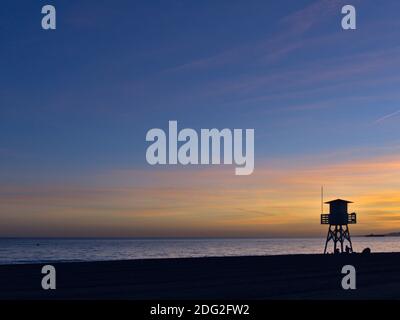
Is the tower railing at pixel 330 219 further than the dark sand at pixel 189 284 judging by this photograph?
Yes

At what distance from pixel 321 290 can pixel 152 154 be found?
8.93 m

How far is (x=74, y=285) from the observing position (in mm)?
26047

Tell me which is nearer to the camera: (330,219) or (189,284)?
(189,284)

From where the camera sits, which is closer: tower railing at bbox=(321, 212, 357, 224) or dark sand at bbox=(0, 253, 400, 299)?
dark sand at bbox=(0, 253, 400, 299)
